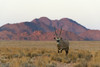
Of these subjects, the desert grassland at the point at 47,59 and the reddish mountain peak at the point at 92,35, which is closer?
the desert grassland at the point at 47,59

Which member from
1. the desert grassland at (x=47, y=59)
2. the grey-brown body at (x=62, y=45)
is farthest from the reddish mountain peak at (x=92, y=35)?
the grey-brown body at (x=62, y=45)

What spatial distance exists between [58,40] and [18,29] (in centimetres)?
15881

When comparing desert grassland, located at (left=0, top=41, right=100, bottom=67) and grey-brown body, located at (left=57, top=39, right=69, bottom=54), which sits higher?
grey-brown body, located at (left=57, top=39, right=69, bottom=54)

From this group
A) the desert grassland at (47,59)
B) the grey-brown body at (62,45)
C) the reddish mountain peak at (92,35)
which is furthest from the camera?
the reddish mountain peak at (92,35)

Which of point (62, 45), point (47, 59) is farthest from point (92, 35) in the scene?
point (47, 59)

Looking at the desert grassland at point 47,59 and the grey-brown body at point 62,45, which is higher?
the grey-brown body at point 62,45

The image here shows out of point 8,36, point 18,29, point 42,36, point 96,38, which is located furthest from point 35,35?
point 96,38

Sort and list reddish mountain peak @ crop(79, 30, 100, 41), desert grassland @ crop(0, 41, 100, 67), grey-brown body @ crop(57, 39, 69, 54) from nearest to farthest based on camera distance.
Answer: desert grassland @ crop(0, 41, 100, 67), grey-brown body @ crop(57, 39, 69, 54), reddish mountain peak @ crop(79, 30, 100, 41)

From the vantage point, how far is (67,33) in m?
149

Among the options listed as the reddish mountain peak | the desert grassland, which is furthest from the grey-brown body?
the reddish mountain peak

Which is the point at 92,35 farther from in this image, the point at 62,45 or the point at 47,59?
the point at 47,59

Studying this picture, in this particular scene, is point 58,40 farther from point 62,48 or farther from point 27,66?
point 27,66

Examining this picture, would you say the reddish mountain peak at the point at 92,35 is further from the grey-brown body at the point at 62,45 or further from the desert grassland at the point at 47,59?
the grey-brown body at the point at 62,45

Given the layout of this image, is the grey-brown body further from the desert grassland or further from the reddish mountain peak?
the reddish mountain peak
